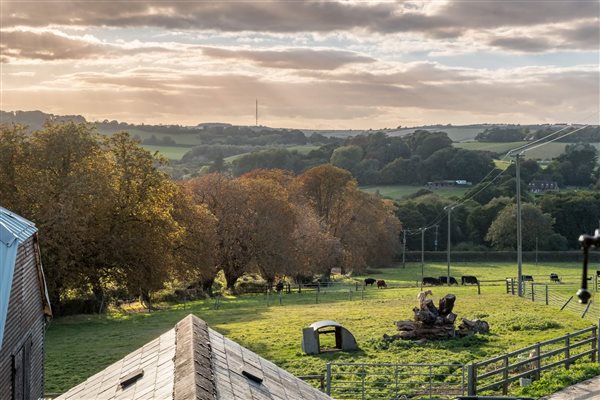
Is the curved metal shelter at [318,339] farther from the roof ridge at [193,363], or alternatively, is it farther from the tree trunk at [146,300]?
the tree trunk at [146,300]

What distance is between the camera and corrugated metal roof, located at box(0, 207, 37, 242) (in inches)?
925

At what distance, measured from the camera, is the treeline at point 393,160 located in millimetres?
161375

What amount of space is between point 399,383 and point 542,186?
12867cm

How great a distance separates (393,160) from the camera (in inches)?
6959

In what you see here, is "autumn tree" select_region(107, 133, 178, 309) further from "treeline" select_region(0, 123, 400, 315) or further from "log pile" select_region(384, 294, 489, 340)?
"log pile" select_region(384, 294, 489, 340)

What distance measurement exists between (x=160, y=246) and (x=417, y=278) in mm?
38528

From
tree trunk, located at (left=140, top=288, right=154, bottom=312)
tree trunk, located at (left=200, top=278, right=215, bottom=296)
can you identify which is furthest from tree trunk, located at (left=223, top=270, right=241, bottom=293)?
tree trunk, located at (left=140, top=288, right=154, bottom=312)

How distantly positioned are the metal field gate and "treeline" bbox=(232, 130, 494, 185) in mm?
130918

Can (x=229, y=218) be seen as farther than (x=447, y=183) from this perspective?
No

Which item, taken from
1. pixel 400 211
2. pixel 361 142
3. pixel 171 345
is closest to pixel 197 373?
pixel 171 345

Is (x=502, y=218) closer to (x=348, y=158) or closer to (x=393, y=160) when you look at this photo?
(x=348, y=158)

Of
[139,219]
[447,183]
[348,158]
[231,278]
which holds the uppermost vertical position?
[348,158]

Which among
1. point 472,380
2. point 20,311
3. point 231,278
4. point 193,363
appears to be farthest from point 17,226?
point 231,278

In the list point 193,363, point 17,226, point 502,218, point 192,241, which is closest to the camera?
point 193,363
